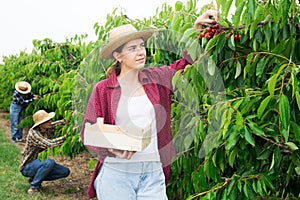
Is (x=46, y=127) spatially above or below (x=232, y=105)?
below

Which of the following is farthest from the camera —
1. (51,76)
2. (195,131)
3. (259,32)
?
(51,76)

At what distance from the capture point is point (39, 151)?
16.1 ft

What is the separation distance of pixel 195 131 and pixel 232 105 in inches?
21.9

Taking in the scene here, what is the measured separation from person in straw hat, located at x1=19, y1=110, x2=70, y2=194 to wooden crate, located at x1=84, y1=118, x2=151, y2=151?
8.60 feet

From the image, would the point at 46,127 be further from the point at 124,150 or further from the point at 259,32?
the point at 259,32

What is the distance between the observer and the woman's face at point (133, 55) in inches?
85.7

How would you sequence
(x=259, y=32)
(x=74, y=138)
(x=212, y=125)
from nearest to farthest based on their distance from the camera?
(x=259, y=32)
(x=212, y=125)
(x=74, y=138)

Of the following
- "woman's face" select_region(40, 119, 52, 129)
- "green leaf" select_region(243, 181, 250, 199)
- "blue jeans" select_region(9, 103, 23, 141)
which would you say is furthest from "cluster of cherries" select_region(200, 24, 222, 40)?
"blue jeans" select_region(9, 103, 23, 141)

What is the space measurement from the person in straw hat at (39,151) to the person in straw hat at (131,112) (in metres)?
2.43

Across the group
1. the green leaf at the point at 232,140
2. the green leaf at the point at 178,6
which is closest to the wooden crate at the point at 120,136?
the green leaf at the point at 232,140

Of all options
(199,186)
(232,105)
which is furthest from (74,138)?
(232,105)

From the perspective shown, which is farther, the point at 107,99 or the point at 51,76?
the point at 51,76

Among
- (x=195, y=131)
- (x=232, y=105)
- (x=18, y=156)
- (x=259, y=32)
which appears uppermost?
(x=259, y=32)

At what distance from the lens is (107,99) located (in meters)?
2.22
